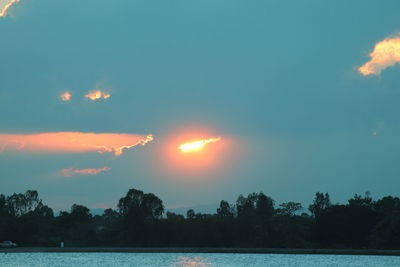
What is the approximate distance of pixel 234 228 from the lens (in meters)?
111

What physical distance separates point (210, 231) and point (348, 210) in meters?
24.0

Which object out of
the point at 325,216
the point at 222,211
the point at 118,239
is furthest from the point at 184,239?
the point at 222,211

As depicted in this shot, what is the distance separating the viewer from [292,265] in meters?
73.2

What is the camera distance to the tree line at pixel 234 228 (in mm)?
100250

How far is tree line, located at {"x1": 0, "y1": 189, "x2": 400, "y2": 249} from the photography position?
100250 millimetres

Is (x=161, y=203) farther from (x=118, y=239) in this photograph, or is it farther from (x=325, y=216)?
(x=325, y=216)

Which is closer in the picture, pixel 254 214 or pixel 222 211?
pixel 254 214

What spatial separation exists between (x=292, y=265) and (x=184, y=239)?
136ft

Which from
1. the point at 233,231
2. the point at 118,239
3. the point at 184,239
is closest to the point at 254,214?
the point at 233,231

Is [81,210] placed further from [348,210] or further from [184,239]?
[348,210]

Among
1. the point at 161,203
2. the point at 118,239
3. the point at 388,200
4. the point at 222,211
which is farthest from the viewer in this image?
the point at 222,211

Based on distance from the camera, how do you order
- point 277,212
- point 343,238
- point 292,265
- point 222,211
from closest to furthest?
point 292,265, point 343,238, point 277,212, point 222,211

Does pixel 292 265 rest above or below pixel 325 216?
below

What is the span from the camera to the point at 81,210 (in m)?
154
